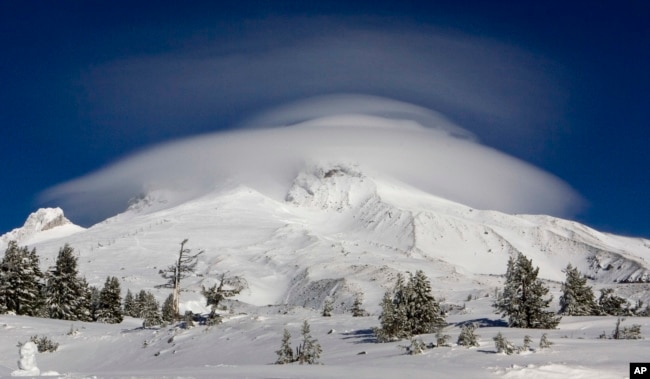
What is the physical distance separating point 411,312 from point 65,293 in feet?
132

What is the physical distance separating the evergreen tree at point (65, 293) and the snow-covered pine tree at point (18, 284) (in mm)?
1358

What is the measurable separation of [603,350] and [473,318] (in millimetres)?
12760

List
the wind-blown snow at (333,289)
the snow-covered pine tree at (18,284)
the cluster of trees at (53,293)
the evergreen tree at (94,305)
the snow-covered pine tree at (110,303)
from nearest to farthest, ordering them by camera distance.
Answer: the wind-blown snow at (333,289)
the snow-covered pine tree at (18,284)
the cluster of trees at (53,293)
the snow-covered pine tree at (110,303)
the evergreen tree at (94,305)

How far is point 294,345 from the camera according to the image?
23.5 metres

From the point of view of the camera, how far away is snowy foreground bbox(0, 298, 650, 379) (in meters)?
14.0

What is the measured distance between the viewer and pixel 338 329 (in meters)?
26.4

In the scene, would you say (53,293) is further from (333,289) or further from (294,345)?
(333,289)

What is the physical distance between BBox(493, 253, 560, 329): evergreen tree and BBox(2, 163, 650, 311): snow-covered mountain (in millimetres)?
48826

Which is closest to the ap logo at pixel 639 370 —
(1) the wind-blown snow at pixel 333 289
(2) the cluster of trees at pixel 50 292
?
(1) the wind-blown snow at pixel 333 289

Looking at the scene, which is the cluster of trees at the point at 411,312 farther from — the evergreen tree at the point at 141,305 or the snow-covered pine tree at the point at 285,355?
the evergreen tree at the point at 141,305

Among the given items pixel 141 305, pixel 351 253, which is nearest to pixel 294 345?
pixel 141 305

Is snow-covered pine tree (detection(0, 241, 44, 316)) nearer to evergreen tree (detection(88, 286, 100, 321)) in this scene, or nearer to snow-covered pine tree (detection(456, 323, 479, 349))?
evergreen tree (detection(88, 286, 100, 321))

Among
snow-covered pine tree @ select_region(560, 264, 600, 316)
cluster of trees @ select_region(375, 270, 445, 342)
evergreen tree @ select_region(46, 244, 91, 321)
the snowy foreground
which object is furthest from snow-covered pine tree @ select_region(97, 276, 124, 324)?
snow-covered pine tree @ select_region(560, 264, 600, 316)

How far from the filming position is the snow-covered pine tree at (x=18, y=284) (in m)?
49.6
